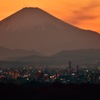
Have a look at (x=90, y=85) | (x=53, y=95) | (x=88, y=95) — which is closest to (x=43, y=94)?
(x=53, y=95)

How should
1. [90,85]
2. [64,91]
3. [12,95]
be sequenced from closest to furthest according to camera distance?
[64,91] < [12,95] < [90,85]

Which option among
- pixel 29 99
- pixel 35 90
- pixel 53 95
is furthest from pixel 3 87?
pixel 53 95

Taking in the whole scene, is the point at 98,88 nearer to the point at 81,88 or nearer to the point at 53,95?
the point at 81,88

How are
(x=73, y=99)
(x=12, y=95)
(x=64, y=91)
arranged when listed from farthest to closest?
(x=12, y=95) < (x=64, y=91) < (x=73, y=99)

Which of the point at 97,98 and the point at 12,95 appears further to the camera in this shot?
the point at 12,95

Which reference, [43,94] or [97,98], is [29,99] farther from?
[97,98]

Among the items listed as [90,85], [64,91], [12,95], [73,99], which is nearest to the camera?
[73,99]

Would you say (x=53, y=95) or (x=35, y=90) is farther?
(x=35, y=90)

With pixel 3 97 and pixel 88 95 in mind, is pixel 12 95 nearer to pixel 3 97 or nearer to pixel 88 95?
pixel 3 97
